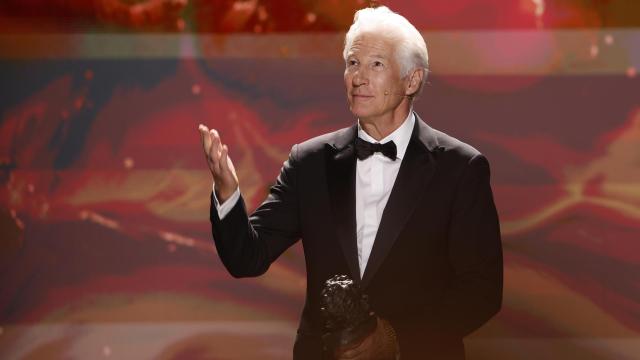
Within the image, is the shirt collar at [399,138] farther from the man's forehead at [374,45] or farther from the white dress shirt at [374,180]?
the man's forehead at [374,45]

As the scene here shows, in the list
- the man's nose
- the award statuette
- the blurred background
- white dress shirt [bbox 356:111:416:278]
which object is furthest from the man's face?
the blurred background

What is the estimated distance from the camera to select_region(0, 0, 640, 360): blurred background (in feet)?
11.0

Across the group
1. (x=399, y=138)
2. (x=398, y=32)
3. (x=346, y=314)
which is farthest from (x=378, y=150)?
(x=346, y=314)

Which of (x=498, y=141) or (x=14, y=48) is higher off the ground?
(x=14, y=48)

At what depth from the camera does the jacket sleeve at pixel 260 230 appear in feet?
6.35

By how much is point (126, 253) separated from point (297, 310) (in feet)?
2.42

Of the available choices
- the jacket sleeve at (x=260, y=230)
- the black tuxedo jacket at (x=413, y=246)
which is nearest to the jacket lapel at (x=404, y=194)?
the black tuxedo jacket at (x=413, y=246)

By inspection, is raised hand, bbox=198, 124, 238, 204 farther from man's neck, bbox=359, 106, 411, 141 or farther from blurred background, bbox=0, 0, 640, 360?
blurred background, bbox=0, 0, 640, 360

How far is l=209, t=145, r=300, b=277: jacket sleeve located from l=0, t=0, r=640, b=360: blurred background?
131 centimetres

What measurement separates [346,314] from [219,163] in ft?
1.98

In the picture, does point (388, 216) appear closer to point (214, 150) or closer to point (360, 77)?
point (360, 77)

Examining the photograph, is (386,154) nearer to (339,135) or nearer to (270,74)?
(339,135)

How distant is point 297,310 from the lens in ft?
11.6

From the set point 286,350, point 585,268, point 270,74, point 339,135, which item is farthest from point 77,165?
point 585,268
